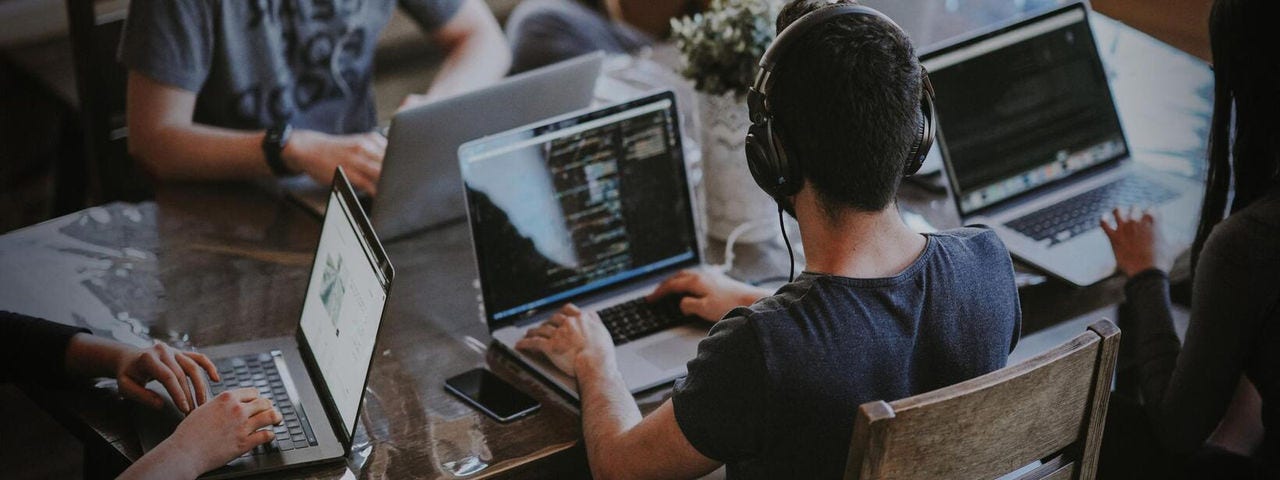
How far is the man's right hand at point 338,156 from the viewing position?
1.95m

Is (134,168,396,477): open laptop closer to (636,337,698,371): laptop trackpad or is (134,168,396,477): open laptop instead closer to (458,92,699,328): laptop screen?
(458,92,699,328): laptop screen

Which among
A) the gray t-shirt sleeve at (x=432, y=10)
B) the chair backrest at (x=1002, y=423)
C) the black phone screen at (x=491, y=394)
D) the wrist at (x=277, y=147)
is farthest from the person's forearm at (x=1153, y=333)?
the gray t-shirt sleeve at (x=432, y=10)

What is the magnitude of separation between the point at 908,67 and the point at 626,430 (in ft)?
1.65

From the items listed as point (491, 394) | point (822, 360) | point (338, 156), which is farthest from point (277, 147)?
point (822, 360)

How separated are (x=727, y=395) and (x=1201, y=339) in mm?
743

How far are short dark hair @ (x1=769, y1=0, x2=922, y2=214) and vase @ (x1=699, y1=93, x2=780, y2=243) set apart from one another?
710 mm

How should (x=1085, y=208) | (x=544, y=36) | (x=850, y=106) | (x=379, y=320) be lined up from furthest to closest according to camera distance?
(x=544, y=36)
(x=1085, y=208)
(x=379, y=320)
(x=850, y=106)

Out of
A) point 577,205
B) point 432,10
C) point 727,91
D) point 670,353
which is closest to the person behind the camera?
point 670,353

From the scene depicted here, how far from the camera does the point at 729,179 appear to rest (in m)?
1.93

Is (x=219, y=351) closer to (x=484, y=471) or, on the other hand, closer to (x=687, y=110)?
(x=484, y=471)

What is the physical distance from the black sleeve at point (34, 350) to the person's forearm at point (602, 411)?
666 mm

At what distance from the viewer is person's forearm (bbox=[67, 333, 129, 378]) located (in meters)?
1.54

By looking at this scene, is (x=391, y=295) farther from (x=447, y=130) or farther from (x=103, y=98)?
(x=103, y=98)

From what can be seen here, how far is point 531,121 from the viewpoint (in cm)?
192
